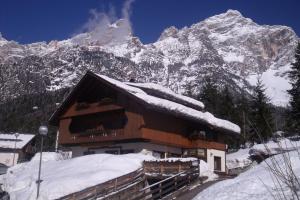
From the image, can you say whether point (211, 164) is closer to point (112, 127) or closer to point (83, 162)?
point (112, 127)

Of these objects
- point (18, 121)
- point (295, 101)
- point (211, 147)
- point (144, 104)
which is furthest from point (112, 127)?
point (18, 121)

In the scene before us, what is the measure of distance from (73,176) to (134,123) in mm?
8974

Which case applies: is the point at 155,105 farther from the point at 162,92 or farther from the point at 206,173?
the point at 206,173

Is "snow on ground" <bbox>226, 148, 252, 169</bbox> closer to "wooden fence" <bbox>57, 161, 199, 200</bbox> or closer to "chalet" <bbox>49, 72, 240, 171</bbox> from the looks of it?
"chalet" <bbox>49, 72, 240, 171</bbox>

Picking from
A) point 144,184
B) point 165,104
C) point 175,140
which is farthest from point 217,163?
point 144,184

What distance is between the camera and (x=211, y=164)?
3553cm

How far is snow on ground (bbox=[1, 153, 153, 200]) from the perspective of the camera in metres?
19.9

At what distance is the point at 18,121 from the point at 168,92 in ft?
272

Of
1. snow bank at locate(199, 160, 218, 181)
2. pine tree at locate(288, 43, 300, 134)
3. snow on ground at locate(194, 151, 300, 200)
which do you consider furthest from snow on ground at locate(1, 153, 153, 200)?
pine tree at locate(288, 43, 300, 134)

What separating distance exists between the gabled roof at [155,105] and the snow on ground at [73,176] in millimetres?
4426

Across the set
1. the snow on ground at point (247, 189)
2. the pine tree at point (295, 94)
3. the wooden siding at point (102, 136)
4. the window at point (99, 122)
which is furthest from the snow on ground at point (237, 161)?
the snow on ground at point (247, 189)

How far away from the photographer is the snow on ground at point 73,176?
784 inches

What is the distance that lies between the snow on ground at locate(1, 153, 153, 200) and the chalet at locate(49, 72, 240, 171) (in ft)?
14.4

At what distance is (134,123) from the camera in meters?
30.0
